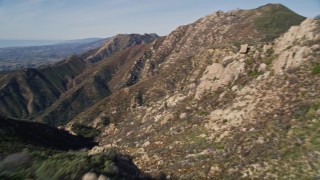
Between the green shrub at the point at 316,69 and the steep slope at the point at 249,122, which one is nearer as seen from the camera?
the steep slope at the point at 249,122

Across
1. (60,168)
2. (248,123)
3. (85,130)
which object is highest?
(60,168)

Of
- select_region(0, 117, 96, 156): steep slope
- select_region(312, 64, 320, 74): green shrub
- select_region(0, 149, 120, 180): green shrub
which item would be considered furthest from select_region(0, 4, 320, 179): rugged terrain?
select_region(0, 117, 96, 156): steep slope

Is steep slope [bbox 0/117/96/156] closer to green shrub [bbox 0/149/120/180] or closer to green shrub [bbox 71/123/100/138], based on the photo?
green shrub [bbox 0/149/120/180]

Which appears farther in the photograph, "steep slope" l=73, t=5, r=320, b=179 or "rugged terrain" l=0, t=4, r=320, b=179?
"steep slope" l=73, t=5, r=320, b=179

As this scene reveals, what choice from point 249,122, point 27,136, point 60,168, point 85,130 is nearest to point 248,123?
point 249,122

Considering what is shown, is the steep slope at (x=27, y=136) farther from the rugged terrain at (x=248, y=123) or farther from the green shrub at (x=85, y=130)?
the green shrub at (x=85, y=130)

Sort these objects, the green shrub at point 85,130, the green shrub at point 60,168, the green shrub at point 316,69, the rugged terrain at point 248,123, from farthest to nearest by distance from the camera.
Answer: the green shrub at point 85,130
the green shrub at point 316,69
the rugged terrain at point 248,123
the green shrub at point 60,168

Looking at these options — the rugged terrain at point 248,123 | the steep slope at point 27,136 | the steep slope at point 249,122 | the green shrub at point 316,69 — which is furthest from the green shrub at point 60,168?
the green shrub at point 316,69

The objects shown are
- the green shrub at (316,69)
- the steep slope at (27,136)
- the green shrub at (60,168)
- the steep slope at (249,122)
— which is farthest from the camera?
the steep slope at (27,136)

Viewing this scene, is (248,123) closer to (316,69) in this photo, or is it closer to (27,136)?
(316,69)

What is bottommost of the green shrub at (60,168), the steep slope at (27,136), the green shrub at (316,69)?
the steep slope at (27,136)

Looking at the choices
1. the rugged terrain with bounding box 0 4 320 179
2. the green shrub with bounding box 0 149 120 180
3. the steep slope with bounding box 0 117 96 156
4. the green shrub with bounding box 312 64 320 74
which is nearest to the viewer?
the green shrub with bounding box 0 149 120 180

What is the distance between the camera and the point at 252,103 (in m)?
42.7

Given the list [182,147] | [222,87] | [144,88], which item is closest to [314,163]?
[182,147]
